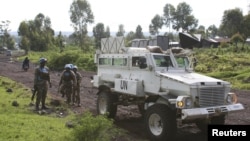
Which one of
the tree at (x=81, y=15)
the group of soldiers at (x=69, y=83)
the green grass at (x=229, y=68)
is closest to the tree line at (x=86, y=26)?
the tree at (x=81, y=15)

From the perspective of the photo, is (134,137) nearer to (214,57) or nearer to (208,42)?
(214,57)

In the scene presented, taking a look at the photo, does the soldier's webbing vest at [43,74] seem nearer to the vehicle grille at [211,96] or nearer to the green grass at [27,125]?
the green grass at [27,125]

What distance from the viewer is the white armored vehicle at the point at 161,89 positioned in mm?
8680

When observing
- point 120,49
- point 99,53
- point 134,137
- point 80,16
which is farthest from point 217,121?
point 80,16

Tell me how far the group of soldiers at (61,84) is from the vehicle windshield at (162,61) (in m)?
4.37

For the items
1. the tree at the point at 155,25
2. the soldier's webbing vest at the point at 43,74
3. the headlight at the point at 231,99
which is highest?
the tree at the point at 155,25

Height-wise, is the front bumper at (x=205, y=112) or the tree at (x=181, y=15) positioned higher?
the tree at (x=181, y=15)

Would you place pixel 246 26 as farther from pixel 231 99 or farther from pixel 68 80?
pixel 231 99

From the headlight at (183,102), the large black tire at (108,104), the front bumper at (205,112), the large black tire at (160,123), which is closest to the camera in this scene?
the front bumper at (205,112)

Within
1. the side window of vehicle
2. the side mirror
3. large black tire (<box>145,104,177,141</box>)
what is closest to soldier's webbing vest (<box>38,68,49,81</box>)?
the side window of vehicle

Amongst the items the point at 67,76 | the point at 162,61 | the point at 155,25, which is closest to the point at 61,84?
the point at 67,76

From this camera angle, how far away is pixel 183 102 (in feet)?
27.7

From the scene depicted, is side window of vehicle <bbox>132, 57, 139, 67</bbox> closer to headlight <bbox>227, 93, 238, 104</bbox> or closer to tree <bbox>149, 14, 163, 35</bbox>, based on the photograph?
headlight <bbox>227, 93, 238, 104</bbox>

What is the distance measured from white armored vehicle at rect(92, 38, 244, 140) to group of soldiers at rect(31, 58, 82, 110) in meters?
1.67
